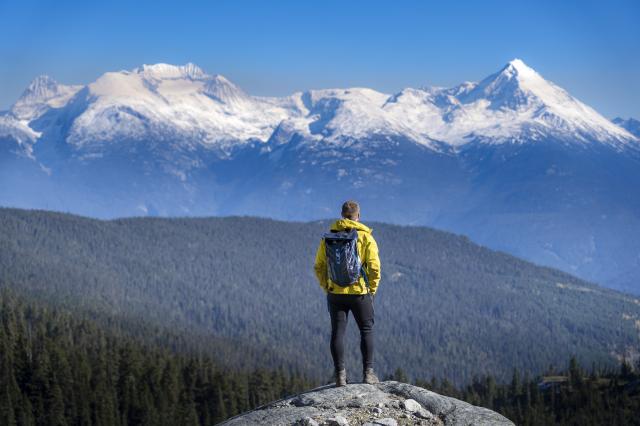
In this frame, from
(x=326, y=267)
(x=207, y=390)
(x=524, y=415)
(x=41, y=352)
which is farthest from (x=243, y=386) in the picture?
(x=326, y=267)

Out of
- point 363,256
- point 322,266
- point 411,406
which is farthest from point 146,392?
point 411,406

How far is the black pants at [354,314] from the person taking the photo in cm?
3494

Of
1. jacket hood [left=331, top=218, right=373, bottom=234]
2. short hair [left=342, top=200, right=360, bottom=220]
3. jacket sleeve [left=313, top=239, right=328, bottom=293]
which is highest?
short hair [left=342, top=200, right=360, bottom=220]

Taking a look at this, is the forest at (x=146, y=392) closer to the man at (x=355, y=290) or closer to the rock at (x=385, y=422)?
the man at (x=355, y=290)

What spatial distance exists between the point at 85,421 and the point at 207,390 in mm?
25022

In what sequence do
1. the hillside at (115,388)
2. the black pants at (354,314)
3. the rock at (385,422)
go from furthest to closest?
the hillside at (115,388)
the black pants at (354,314)
the rock at (385,422)

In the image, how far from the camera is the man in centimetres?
3444

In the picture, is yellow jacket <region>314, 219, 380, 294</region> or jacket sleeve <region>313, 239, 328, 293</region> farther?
jacket sleeve <region>313, 239, 328, 293</region>

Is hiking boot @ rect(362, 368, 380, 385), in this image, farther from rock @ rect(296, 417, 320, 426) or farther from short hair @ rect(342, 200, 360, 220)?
short hair @ rect(342, 200, 360, 220)

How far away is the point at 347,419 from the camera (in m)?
31.8

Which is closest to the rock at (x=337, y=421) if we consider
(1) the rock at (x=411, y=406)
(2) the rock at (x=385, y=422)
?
(2) the rock at (x=385, y=422)

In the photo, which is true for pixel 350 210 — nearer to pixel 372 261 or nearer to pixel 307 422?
pixel 372 261

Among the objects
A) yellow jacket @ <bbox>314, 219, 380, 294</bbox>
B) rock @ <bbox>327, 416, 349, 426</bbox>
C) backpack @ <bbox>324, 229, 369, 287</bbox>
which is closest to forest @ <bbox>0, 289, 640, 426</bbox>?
yellow jacket @ <bbox>314, 219, 380, 294</bbox>

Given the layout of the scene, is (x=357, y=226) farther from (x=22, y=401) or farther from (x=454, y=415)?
(x=22, y=401)
